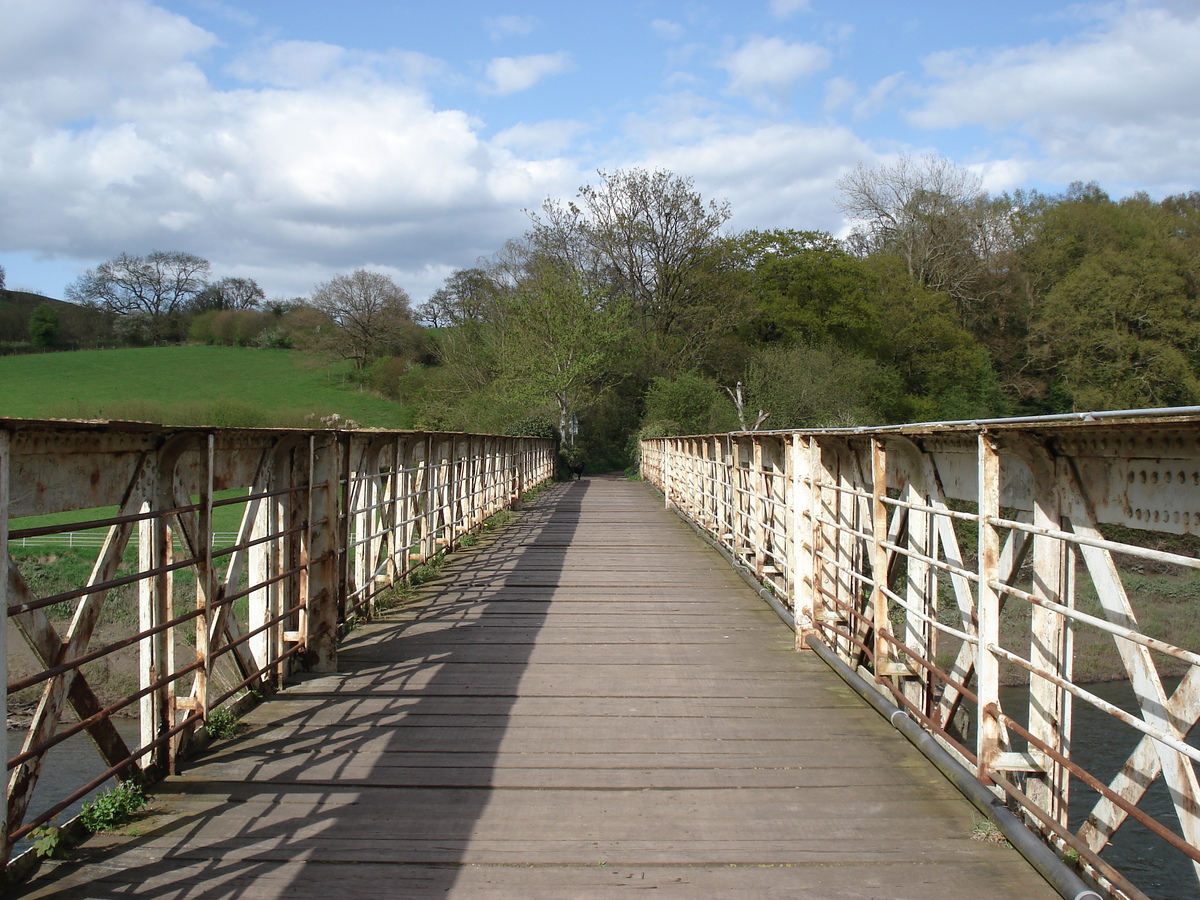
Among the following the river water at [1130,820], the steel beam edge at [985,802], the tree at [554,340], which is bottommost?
the river water at [1130,820]

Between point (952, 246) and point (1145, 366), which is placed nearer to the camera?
point (1145, 366)

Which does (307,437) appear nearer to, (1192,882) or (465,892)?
(465,892)

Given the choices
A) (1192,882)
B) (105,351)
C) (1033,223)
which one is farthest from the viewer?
(105,351)

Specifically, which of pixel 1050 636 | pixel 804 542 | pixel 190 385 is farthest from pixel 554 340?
pixel 1050 636

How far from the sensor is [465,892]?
227 centimetres

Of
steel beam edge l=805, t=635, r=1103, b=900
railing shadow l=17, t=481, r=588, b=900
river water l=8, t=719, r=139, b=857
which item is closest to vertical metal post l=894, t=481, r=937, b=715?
steel beam edge l=805, t=635, r=1103, b=900

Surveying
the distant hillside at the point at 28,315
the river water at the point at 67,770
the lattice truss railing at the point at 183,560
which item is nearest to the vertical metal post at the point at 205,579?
the lattice truss railing at the point at 183,560

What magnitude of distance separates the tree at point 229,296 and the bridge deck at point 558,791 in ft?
202

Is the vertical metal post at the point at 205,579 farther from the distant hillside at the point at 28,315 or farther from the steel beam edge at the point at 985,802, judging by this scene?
the distant hillside at the point at 28,315

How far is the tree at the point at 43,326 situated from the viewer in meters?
48.4

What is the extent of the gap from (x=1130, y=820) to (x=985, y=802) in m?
11.9

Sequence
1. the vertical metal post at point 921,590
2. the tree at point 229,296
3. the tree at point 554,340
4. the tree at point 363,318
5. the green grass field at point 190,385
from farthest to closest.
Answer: the tree at point 229,296 → the tree at point 363,318 → the green grass field at point 190,385 → the tree at point 554,340 → the vertical metal post at point 921,590

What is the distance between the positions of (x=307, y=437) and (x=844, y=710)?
299cm

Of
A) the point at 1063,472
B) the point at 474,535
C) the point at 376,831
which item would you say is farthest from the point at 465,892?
the point at 474,535
